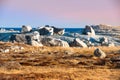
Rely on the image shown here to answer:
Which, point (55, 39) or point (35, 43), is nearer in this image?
point (35, 43)

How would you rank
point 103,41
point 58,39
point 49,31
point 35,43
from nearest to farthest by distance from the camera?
point 35,43, point 58,39, point 103,41, point 49,31

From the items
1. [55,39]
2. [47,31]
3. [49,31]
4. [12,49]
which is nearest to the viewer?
[12,49]

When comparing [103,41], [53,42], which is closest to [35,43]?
[53,42]

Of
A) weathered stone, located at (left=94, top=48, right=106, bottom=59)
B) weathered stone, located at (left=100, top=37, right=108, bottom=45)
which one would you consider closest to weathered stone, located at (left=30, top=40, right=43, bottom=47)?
→ weathered stone, located at (left=100, top=37, right=108, bottom=45)

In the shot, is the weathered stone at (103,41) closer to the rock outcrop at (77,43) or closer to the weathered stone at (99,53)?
the rock outcrop at (77,43)

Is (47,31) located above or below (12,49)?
above

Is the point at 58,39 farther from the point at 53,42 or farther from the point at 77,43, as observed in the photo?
the point at 77,43

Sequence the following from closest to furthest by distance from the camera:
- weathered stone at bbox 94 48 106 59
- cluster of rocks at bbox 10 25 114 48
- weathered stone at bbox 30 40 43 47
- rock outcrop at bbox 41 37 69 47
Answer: weathered stone at bbox 94 48 106 59
weathered stone at bbox 30 40 43 47
rock outcrop at bbox 41 37 69 47
cluster of rocks at bbox 10 25 114 48

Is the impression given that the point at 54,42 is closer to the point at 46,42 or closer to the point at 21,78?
the point at 46,42

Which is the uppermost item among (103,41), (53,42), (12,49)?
(53,42)

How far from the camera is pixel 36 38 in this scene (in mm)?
89438

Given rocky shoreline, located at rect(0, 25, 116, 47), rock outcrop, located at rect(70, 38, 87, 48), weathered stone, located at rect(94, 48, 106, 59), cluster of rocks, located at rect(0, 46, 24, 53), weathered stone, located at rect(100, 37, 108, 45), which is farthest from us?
weathered stone, located at rect(100, 37, 108, 45)

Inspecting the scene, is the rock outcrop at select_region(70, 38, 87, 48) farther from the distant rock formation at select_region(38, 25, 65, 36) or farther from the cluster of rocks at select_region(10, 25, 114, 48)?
the distant rock formation at select_region(38, 25, 65, 36)

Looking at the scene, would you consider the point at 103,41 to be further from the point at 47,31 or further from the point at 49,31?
the point at 47,31
